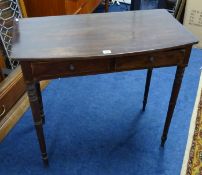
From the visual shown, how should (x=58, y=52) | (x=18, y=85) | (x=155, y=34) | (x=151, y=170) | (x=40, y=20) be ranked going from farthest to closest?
(x=18, y=85)
(x=151, y=170)
(x=40, y=20)
(x=155, y=34)
(x=58, y=52)

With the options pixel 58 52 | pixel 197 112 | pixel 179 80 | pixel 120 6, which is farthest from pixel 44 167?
pixel 120 6

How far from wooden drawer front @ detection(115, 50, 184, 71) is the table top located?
0.19ft

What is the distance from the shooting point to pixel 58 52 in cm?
100

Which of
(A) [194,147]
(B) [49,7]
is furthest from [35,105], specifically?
(B) [49,7]

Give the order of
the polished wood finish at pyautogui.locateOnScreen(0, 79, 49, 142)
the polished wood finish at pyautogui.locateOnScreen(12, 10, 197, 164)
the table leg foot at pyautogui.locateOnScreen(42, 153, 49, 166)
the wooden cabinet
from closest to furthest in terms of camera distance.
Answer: the polished wood finish at pyautogui.locateOnScreen(12, 10, 197, 164) → the table leg foot at pyautogui.locateOnScreen(42, 153, 49, 166) → the polished wood finish at pyautogui.locateOnScreen(0, 79, 49, 142) → the wooden cabinet

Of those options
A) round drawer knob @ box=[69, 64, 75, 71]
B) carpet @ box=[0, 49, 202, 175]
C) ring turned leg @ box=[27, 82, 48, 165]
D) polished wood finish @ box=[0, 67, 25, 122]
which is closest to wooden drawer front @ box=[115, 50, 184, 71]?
round drawer knob @ box=[69, 64, 75, 71]

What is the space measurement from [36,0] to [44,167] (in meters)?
1.40

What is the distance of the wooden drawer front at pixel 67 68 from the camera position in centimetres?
101

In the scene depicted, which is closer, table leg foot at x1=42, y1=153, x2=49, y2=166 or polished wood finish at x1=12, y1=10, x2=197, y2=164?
polished wood finish at x1=12, y1=10, x2=197, y2=164

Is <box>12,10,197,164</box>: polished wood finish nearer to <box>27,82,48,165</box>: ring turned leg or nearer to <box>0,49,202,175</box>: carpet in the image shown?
<box>27,82,48,165</box>: ring turned leg

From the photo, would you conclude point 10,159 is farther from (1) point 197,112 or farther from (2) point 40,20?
(1) point 197,112

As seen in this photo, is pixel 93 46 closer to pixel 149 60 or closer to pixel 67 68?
pixel 67 68

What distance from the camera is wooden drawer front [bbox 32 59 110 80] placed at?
1.01 m

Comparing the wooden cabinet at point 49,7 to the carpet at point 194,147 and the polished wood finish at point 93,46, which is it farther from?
the carpet at point 194,147
